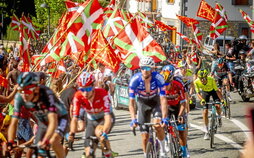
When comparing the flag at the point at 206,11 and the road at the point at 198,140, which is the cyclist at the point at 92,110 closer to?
the road at the point at 198,140

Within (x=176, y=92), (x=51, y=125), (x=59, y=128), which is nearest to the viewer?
(x=51, y=125)

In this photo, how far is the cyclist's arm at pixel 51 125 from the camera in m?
6.86

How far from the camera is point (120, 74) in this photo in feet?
72.0

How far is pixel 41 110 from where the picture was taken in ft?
24.1

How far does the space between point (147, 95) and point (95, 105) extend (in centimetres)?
194

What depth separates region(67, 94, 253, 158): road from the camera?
38.9 feet

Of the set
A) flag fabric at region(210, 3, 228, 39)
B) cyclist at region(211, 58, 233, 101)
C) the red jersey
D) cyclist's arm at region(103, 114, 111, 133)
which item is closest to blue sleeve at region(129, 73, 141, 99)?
the red jersey

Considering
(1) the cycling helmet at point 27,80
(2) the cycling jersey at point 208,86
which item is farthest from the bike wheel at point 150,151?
(2) the cycling jersey at point 208,86

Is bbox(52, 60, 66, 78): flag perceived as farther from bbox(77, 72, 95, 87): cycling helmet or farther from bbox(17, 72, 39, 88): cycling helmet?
bbox(17, 72, 39, 88): cycling helmet

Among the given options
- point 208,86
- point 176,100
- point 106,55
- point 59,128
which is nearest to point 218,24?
point 106,55

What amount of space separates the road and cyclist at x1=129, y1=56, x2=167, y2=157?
1.73 m

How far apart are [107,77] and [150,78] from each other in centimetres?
589

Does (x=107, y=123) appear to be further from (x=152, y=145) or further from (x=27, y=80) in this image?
(x=152, y=145)

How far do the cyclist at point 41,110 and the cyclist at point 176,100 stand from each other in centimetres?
345
